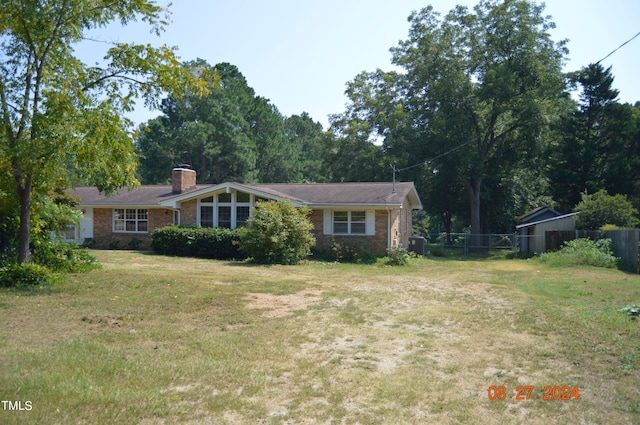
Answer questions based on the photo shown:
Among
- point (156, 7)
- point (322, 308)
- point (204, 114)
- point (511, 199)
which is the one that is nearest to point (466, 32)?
point (511, 199)

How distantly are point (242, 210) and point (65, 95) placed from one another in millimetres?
13342

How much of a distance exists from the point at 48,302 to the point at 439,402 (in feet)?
26.7

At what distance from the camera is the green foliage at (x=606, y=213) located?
2402 centimetres

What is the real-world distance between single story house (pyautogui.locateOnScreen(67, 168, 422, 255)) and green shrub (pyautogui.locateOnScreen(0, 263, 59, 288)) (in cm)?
1028

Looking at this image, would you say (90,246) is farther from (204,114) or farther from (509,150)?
(509,150)

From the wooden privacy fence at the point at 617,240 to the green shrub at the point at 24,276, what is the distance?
1922 cm

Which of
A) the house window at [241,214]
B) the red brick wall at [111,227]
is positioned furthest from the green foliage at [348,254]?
the red brick wall at [111,227]

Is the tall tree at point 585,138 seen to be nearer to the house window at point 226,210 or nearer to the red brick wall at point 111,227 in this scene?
the house window at point 226,210

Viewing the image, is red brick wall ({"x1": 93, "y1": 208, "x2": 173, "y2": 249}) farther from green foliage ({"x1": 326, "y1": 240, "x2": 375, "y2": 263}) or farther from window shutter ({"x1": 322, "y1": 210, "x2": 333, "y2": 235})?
green foliage ({"x1": 326, "y1": 240, "x2": 375, "y2": 263})

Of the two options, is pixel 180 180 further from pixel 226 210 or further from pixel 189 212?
pixel 226 210

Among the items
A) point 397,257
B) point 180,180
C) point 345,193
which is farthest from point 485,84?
point 180,180
